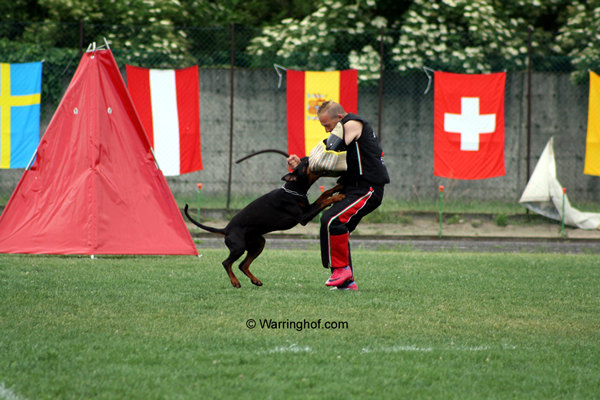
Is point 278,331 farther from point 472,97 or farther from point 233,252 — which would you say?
point 472,97

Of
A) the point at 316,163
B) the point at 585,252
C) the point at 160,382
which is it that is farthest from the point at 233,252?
the point at 585,252

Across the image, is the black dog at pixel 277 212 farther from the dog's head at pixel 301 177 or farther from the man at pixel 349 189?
the man at pixel 349 189

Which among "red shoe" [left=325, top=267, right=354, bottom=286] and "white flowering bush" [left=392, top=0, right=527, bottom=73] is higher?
"white flowering bush" [left=392, top=0, right=527, bottom=73]

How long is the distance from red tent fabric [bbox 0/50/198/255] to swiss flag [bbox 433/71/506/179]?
7.28 m

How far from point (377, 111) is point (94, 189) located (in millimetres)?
9423

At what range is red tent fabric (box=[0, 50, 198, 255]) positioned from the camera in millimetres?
9070

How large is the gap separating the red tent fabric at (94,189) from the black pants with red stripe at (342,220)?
2808 millimetres

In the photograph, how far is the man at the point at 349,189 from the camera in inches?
275

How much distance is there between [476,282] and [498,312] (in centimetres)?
176

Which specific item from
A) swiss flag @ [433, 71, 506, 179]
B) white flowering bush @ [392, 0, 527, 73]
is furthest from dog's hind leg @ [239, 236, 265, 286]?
white flowering bush @ [392, 0, 527, 73]

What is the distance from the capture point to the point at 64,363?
437 centimetres

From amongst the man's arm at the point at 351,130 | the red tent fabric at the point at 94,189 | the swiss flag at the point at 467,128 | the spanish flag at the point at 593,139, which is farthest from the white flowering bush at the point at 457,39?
the man's arm at the point at 351,130

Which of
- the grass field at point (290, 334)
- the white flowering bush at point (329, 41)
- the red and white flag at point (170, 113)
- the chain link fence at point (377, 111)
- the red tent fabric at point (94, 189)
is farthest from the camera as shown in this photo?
the chain link fence at point (377, 111)

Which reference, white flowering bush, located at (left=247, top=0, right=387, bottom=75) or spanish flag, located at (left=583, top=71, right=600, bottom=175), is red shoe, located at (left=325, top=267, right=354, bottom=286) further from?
white flowering bush, located at (left=247, top=0, right=387, bottom=75)
